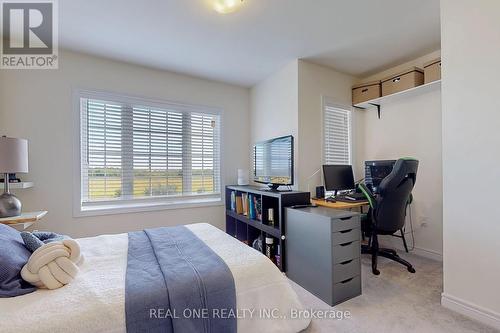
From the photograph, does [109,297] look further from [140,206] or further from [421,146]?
[421,146]

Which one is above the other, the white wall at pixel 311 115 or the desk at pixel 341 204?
the white wall at pixel 311 115

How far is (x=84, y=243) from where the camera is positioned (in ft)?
5.52

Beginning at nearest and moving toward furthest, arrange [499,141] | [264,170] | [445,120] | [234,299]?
[234,299]
[499,141]
[445,120]
[264,170]

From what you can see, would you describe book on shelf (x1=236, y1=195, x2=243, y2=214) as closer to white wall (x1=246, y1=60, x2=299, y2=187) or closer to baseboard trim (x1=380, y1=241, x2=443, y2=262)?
white wall (x1=246, y1=60, x2=299, y2=187)

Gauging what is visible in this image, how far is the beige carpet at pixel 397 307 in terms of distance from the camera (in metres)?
1.57

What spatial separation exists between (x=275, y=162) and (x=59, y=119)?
8.00ft

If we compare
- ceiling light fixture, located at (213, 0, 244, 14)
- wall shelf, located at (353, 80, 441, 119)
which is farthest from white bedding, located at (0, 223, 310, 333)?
wall shelf, located at (353, 80, 441, 119)

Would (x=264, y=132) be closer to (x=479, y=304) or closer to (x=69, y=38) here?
(x=69, y=38)

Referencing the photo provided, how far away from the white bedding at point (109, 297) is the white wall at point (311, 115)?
1485 mm

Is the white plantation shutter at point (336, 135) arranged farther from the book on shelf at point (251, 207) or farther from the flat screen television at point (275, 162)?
the book on shelf at point (251, 207)

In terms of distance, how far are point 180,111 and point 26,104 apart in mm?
1584

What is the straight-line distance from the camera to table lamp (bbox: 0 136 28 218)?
1.88 meters

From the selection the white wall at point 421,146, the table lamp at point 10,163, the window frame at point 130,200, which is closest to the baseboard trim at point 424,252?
the white wall at point 421,146

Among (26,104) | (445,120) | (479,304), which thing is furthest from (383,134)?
(26,104)
